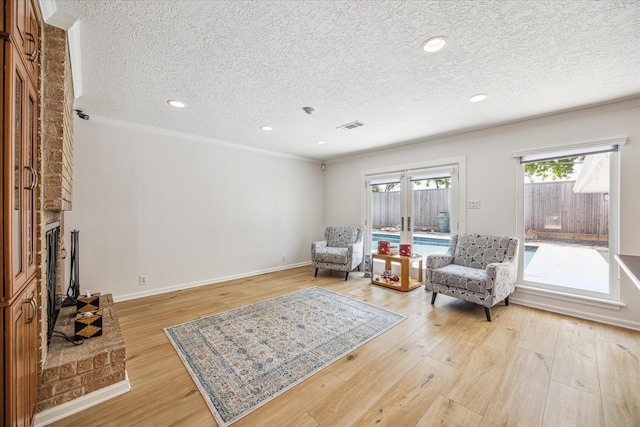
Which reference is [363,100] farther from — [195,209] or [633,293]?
[633,293]

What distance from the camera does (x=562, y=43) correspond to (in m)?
1.79

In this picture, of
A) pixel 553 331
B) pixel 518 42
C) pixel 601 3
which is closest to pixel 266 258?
pixel 553 331

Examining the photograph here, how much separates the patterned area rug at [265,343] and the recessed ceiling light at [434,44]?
2.47 meters

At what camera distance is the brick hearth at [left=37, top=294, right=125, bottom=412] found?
5.00 ft

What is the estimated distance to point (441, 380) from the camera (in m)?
1.83

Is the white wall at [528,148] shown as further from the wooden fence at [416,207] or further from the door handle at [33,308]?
the door handle at [33,308]

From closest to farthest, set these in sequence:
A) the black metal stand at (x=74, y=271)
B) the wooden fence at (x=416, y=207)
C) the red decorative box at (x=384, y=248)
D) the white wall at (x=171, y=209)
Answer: the black metal stand at (x=74, y=271) < the white wall at (x=171, y=209) < the wooden fence at (x=416, y=207) < the red decorative box at (x=384, y=248)

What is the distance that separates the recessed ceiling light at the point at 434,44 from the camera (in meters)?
1.76

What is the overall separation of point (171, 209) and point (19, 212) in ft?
9.46

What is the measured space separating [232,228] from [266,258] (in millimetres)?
927

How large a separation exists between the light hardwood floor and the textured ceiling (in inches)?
93.9

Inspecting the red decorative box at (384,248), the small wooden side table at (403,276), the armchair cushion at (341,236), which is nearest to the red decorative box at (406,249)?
the small wooden side table at (403,276)

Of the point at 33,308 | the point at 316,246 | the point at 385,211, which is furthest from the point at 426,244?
the point at 33,308

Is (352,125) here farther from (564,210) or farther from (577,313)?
(577,313)
